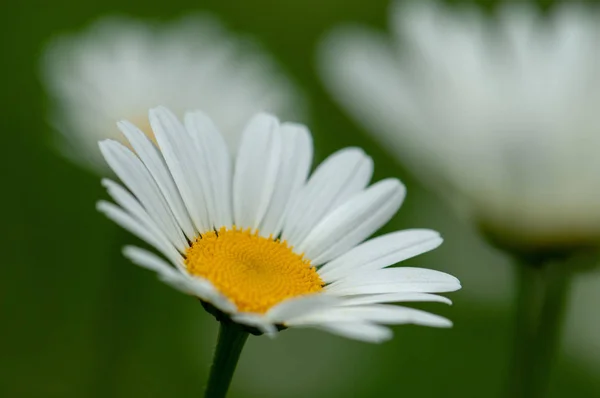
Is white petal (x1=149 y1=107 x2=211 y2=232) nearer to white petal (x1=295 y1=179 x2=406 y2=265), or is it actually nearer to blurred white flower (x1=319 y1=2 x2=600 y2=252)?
white petal (x1=295 y1=179 x2=406 y2=265)

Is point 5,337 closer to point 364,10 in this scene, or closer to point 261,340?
point 261,340

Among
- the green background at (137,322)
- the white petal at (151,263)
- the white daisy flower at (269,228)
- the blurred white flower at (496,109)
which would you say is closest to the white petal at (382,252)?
the white daisy flower at (269,228)

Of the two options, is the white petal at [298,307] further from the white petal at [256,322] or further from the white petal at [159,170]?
the white petal at [159,170]

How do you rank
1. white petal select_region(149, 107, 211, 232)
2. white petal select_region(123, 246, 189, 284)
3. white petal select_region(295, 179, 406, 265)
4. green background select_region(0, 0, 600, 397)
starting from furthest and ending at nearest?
green background select_region(0, 0, 600, 397), white petal select_region(295, 179, 406, 265), white petal select_region(149, 107, 211, 232), white petal select_region(123, 246, 189, 284)

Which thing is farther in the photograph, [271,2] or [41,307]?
[271,2]

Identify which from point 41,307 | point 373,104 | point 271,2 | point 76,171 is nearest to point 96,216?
point 76,171

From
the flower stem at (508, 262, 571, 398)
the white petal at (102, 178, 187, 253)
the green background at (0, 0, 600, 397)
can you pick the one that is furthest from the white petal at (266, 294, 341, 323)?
the green background at (0, 0, 600, 397)
